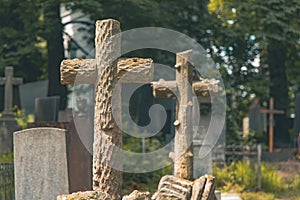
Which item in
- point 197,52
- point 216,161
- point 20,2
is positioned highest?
point 20,2

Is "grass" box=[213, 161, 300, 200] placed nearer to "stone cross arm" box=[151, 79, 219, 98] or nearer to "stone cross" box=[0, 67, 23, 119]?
"stone cross arm" box=[151, 79, 219, 98]

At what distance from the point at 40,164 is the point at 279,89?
13.1 m

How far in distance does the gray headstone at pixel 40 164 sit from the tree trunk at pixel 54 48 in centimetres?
833

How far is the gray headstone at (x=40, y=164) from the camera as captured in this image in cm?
782

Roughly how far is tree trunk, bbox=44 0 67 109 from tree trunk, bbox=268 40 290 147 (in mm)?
6652

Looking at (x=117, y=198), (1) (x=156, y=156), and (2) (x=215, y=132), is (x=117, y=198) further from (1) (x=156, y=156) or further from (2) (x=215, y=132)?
(2) (x=215, y=132)

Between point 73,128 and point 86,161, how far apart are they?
1.86 feet

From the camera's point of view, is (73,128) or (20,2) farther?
(20,2)

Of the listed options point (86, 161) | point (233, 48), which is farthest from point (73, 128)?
point (233, 48)

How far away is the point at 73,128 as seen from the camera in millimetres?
9930

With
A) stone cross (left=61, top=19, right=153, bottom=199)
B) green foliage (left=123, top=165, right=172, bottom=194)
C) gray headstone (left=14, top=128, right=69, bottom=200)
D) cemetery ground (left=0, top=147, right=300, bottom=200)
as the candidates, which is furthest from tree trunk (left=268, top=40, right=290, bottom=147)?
stone cross (left=61, top=19, right=153, bottom=199)

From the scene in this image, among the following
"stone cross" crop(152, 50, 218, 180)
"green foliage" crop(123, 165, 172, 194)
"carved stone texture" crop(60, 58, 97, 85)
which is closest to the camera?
"carved stone texture" crop(60, 58, 97, 85)

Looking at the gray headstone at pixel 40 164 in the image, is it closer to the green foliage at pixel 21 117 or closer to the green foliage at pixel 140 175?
the green foliage at pixel 140 175

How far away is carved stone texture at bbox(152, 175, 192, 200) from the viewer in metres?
8.49
